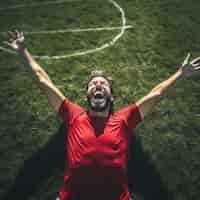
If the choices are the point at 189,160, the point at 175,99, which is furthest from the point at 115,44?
the point at 189,160

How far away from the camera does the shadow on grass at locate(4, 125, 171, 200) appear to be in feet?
18.4

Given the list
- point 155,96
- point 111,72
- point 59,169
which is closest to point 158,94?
point 155,96

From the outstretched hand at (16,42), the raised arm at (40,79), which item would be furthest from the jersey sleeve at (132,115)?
the outstretched hand at (16,42)

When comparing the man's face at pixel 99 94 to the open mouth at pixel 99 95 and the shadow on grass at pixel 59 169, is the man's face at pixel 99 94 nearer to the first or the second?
the open mouth at pixel 99 95

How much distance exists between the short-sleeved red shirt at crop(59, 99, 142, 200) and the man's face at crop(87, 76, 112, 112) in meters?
0.29

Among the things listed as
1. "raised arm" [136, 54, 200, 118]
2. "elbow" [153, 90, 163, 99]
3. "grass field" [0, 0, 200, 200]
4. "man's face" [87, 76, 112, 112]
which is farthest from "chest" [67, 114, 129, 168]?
"grass field" [0, 0, 200, 200]

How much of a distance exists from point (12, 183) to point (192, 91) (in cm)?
467

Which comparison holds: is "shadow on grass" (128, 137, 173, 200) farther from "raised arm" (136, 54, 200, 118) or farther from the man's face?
the man's face

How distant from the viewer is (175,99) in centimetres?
680

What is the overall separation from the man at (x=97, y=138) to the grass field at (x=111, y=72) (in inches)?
40.1

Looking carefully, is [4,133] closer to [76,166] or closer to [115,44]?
[76,166]

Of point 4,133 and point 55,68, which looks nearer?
point 4,133

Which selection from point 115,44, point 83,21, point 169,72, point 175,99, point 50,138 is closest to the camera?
point 50,138

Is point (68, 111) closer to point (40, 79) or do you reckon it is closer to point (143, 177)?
point (40, 79)
